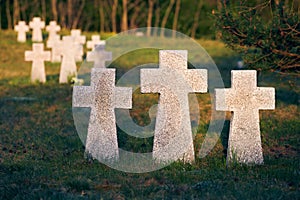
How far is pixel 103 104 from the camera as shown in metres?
8.77

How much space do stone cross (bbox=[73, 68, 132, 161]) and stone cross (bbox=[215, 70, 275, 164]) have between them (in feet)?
3.93

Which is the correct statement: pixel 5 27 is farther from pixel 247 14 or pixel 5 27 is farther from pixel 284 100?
pixel 247 14

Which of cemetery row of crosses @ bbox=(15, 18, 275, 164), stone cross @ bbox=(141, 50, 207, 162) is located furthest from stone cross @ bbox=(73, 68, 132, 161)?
stone cross @ bbox=(141, 50, 207, 162)

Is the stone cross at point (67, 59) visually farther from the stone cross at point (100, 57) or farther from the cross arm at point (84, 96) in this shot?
the cross arm at point (84, 96)

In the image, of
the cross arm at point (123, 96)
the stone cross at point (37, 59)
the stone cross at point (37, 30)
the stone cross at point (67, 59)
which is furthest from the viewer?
the stone cross at point (37, 30)

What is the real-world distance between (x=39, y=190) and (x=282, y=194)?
2.35 m

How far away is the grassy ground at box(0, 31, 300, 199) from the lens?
23.2 feet

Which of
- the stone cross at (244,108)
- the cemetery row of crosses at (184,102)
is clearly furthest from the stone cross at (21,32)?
the stone cross at (244,108)

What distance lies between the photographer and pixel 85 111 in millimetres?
13281

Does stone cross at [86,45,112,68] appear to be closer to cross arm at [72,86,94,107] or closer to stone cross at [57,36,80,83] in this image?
stone cross at [57,36,80,83]

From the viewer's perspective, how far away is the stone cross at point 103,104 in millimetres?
8734

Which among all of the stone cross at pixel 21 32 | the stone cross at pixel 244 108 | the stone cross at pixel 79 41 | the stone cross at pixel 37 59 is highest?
the stone cross at pixel 21 32

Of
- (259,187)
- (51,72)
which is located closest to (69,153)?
(259,187)

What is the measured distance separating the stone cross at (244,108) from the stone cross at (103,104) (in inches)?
47.2
